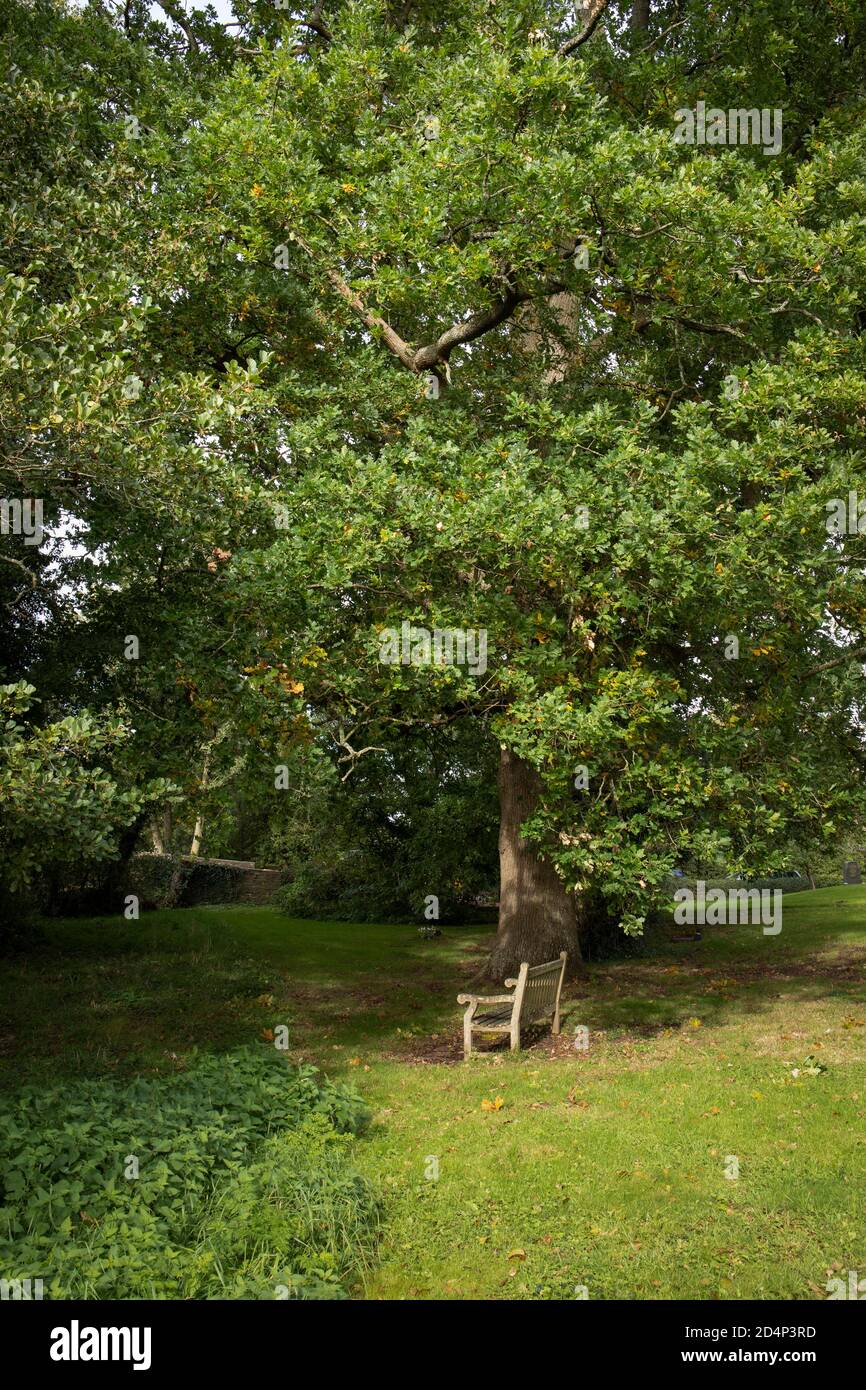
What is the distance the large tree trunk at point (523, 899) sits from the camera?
50.4 ft

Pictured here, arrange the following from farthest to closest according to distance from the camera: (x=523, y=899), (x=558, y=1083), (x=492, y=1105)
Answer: (x=523, y=899) → (x=558, y=1083) → (x=492, y=1105)

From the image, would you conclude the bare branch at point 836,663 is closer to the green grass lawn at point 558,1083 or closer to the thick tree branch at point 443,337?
the green grass lawn at point 558,1083

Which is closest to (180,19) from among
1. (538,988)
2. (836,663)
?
(836,663)

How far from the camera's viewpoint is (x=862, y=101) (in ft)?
42.5

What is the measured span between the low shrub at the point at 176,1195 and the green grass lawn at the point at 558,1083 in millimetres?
475

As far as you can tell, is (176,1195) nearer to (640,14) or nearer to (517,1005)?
(517,1005)

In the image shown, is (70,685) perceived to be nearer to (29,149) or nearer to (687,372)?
(29,149)

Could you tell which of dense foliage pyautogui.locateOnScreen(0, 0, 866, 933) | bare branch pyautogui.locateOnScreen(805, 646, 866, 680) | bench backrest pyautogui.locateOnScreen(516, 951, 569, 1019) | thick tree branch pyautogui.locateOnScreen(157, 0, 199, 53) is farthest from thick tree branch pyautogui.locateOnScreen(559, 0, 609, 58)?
bench backrest pyautogui.locateOnScreen(516, 951, 569, 1019)

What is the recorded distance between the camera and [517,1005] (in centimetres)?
1177

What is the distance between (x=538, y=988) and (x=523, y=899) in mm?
3320

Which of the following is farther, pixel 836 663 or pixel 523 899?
pixel 523 899

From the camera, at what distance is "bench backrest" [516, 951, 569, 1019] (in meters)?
11.8

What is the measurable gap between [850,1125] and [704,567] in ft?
17.7

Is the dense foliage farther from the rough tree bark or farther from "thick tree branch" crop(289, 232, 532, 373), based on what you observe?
the rough tree bark
